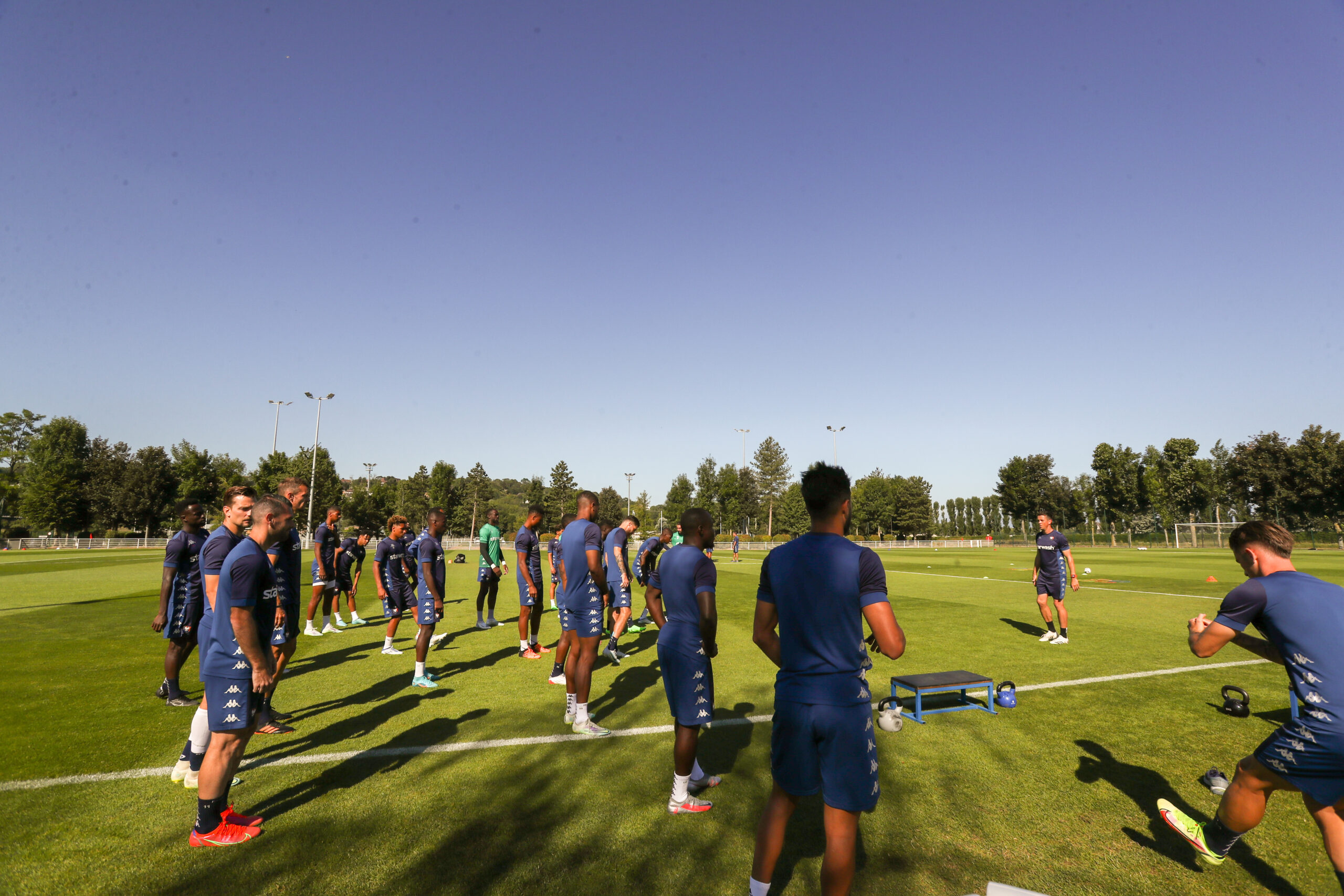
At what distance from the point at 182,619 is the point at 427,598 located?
8.50 ft

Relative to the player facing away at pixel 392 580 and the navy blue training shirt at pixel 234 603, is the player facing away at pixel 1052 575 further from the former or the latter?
the navy blue training shirt at pixel 234 603

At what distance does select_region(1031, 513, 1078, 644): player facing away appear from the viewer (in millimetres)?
10602

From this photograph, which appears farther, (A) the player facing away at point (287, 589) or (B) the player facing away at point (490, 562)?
(B) the player facing away at point (490, 562)

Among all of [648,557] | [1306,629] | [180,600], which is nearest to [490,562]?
[648,557]

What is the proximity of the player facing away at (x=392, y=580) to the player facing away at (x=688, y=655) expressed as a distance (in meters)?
6.88

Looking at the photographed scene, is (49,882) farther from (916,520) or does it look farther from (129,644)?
(916,520)

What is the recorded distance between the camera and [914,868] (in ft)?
11.8

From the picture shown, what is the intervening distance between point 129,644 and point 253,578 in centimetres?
1014

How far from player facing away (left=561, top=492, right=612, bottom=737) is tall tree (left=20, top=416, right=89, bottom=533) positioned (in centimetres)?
8957

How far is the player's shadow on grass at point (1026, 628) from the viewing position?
11.6 m

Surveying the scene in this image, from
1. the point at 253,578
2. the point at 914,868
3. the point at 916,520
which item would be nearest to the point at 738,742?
the point at 914,868

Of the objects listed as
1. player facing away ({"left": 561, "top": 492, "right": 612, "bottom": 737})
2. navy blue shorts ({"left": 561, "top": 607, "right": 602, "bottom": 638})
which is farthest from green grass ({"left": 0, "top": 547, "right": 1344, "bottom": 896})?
navy blue shorts ({"left": 561, "top": 607, "right": 602, "bottom": 638})

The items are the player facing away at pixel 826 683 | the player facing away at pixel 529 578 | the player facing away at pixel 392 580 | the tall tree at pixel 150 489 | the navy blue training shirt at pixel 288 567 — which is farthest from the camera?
the tall tree at pixel 150 489

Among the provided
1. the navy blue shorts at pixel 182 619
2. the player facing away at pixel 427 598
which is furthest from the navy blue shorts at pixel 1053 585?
the navy blue shorts at pixel 182 619
